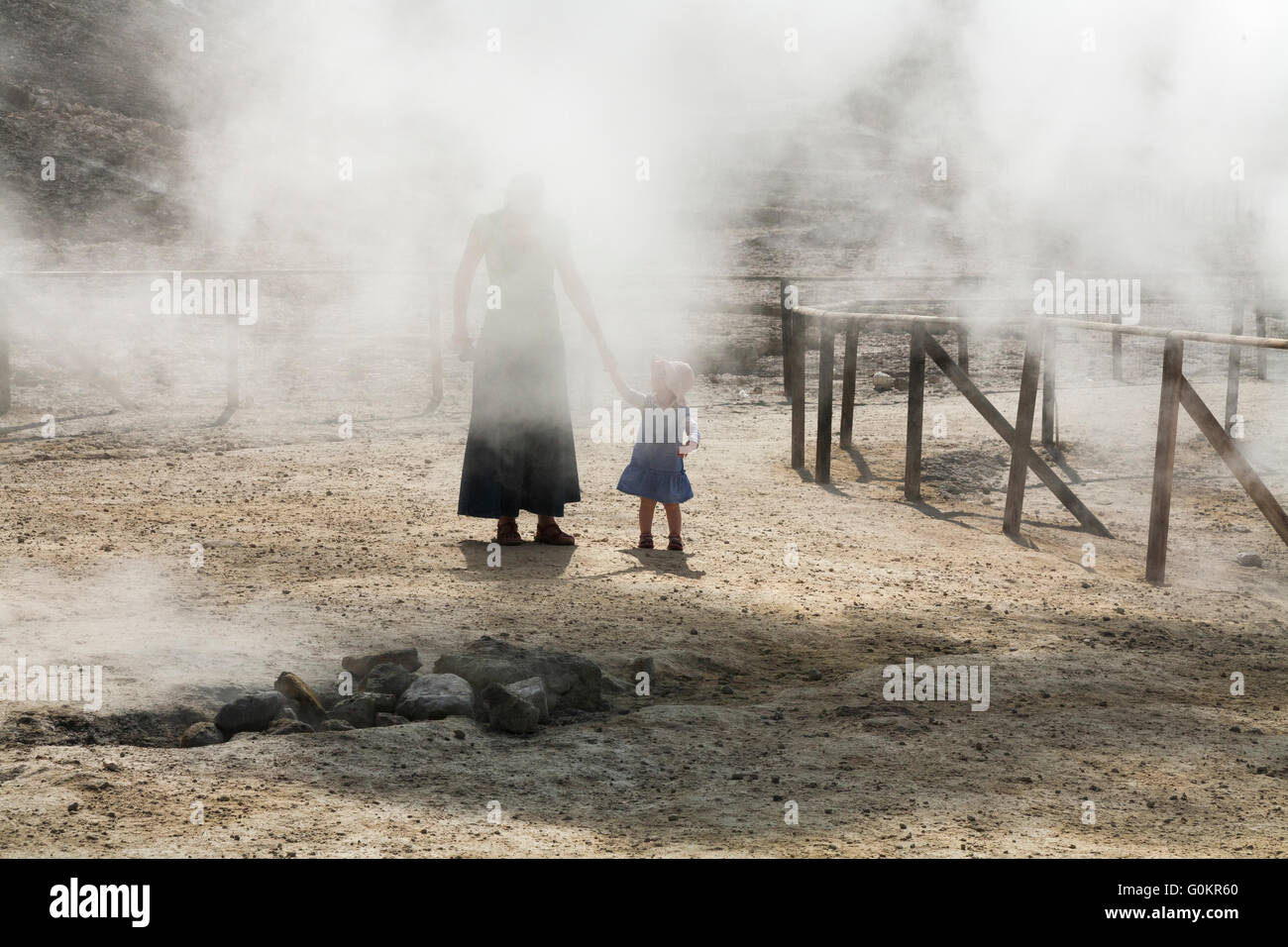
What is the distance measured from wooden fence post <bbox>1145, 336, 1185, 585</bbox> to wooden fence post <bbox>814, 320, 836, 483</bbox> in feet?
7.16

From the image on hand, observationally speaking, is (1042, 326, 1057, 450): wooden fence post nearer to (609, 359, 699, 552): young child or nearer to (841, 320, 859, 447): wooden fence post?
(841, 320, 859, 447): wooden fence post

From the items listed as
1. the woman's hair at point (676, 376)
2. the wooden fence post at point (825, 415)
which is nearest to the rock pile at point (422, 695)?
the woman's hair at point (676, 376)

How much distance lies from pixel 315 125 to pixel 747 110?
7.35m

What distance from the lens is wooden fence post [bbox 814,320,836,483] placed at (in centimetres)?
749

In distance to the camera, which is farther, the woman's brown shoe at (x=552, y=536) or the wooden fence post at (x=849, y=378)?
the wooden fence post at (x=849, y=378)

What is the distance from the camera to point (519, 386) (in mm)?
5273

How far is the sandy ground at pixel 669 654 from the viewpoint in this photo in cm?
285

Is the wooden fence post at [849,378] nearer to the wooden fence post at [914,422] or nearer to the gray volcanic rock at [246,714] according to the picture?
the wooden fence post at [914,422]

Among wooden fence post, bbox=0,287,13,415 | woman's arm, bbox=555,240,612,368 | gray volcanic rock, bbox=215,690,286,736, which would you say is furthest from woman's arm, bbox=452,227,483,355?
wooden fence post, bbox=0,287,13,415

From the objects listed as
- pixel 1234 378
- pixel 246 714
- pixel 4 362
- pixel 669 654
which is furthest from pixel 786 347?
pixel 246 714

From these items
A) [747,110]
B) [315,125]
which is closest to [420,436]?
[315,125]

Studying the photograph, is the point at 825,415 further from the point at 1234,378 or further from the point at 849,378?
the point at 1234,378

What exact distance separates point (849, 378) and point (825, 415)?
57cm

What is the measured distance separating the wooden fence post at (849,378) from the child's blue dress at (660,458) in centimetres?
252
